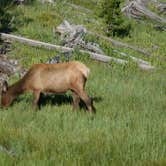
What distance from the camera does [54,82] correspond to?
13.6 m

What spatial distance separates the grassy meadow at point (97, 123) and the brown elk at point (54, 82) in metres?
0.34

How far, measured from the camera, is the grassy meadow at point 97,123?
8719 millimetres

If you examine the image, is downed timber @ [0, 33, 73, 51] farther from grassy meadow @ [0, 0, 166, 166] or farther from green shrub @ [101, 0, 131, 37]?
green shrub @ [101, 0, 131, 37]

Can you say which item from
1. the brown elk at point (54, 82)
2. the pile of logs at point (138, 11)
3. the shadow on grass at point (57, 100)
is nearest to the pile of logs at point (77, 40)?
the shadow on grass at point (57, 100)

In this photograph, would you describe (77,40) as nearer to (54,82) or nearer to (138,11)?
(54,82)

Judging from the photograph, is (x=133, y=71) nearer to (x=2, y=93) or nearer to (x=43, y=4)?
(x=2, y=93)

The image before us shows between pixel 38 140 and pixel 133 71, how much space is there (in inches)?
447

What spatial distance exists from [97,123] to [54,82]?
2679 millimetres

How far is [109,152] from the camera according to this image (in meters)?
9.02

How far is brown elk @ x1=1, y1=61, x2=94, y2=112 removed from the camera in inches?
525

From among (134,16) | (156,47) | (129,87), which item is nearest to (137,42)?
(156,47)

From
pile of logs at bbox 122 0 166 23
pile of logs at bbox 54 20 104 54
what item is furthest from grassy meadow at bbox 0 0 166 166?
pile of logs at bbox 122 0 166 23

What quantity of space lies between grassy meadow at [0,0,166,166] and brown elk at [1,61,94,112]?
337mm

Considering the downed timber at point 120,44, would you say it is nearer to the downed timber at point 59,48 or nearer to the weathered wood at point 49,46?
the downed timber at point 59,48
